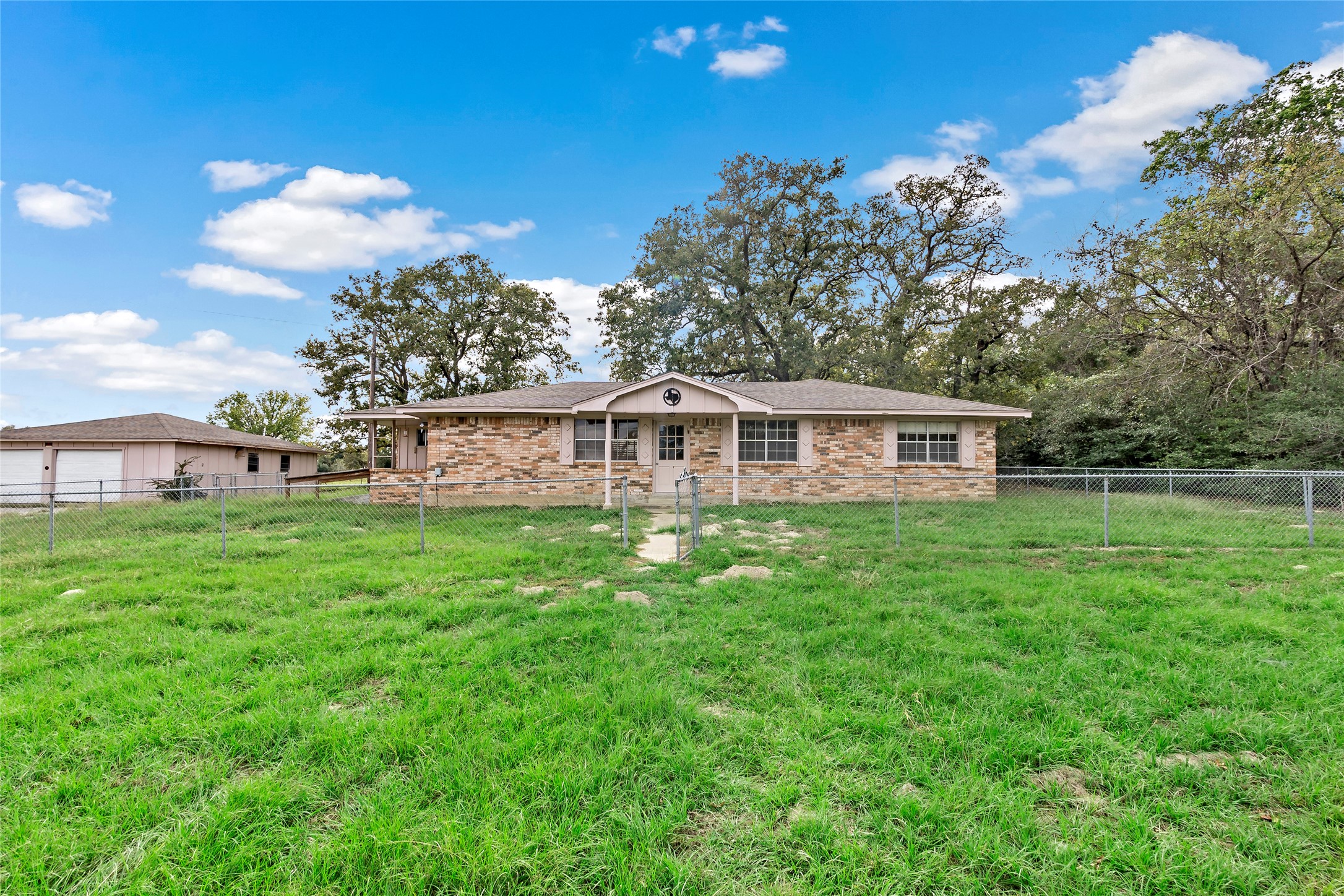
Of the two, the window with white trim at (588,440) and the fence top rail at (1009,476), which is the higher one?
the window with white trim at (588,440)

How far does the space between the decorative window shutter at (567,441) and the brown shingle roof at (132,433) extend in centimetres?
1431

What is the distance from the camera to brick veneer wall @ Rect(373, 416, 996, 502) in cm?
1346

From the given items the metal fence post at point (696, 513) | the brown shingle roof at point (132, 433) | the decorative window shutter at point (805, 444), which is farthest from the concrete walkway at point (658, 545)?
the brown shingle roof at point (132, 433)

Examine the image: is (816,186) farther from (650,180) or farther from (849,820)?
(849,820)

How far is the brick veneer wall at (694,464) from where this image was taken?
13461 millimetres

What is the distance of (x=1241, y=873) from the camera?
6.02 feet

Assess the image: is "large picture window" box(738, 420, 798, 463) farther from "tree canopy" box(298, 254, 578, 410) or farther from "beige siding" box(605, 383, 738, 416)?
"tree canopy" box(298, 254, 578, 410)

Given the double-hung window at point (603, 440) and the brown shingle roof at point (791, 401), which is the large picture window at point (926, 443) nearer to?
the brown shingle roof at point (791, 401)

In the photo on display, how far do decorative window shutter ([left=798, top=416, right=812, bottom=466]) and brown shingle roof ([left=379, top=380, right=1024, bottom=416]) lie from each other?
1.92 feet

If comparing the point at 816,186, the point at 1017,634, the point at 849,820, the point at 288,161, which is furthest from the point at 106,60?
the point at 816,186

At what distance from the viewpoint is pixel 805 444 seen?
13883mm

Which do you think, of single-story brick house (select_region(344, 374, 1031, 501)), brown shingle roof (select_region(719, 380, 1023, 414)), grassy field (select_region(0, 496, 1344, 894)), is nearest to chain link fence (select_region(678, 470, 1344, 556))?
single-story brick house (select_region(344, 374, 1031, 501))

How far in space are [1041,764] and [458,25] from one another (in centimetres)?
1479

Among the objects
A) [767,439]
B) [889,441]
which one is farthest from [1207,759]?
[889,441]
